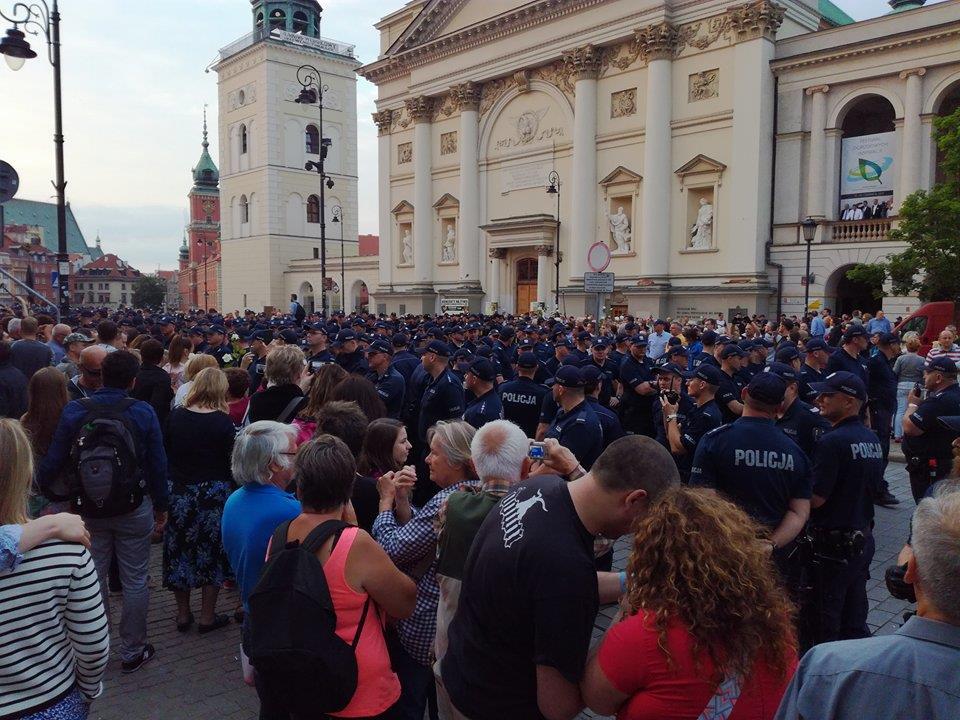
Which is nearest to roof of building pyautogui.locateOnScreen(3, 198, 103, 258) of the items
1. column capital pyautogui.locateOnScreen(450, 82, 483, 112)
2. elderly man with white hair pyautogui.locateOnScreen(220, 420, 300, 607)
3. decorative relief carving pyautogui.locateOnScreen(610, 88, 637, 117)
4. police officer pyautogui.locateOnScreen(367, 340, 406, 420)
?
column capital pyautogui.locateOnScreen(450, 82, 483, 112)

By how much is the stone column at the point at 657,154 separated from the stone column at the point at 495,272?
7.97 meters

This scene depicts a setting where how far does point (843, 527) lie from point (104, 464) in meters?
4.82

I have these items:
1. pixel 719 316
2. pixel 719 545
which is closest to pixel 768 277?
pixel 719 316

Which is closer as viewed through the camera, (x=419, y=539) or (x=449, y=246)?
(x=419, y=539)

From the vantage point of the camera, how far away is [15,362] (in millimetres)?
8570

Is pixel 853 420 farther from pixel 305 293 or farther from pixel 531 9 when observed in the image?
pixel 305 293

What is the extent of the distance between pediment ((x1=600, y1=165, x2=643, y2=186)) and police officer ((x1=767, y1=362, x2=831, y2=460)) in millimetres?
24731

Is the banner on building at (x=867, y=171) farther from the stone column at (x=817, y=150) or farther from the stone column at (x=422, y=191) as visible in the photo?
the stone column at (x=422, y=191)

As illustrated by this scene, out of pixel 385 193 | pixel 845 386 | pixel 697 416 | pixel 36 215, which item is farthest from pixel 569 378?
pixel 36 215

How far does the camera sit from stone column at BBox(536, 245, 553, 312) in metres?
32.7

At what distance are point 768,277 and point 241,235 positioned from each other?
145 ft

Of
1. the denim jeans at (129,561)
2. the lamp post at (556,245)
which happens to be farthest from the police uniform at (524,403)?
the lamp post at (556,245)

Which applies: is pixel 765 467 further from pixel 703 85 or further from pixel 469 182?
pixel 469 182

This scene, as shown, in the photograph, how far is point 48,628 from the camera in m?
2.62
